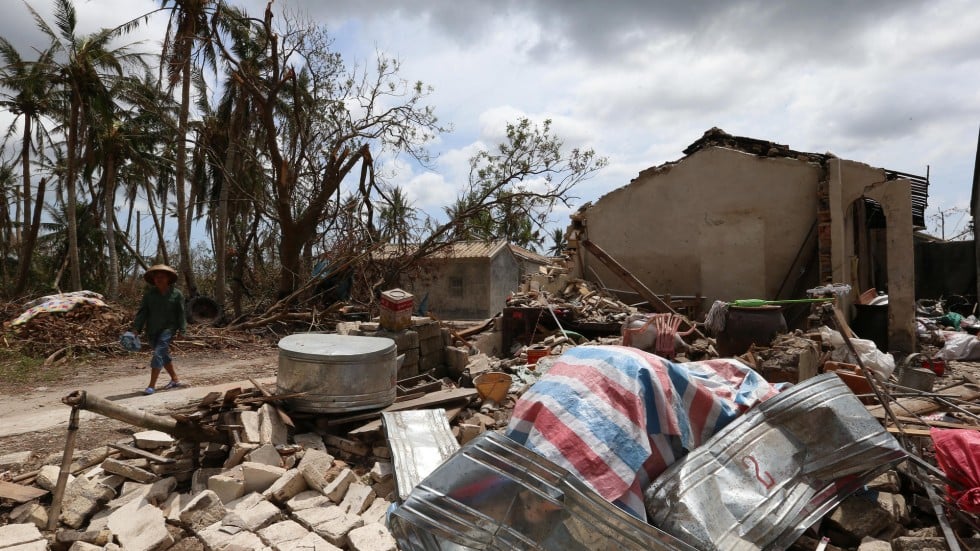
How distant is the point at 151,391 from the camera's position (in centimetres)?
733

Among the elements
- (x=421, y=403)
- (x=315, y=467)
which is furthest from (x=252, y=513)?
(x=421, y=403)

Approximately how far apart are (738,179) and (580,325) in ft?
16.8

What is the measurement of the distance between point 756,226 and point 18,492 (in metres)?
12.5

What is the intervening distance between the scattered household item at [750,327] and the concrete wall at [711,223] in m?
4.83

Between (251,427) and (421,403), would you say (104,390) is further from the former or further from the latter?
(421,403)

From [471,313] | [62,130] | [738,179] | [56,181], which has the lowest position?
[471,313]

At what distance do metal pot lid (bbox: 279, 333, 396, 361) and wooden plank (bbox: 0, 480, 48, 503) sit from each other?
194 cm

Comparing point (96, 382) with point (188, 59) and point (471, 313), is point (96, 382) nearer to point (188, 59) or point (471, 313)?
point (188, 59)

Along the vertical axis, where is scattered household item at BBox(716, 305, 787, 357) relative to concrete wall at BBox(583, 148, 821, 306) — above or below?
below

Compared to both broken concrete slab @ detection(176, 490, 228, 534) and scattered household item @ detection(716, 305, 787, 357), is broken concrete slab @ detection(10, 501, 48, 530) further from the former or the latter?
scattered household item @ detection(716, 305, 787, 357)

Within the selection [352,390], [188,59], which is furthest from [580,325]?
[188,59]

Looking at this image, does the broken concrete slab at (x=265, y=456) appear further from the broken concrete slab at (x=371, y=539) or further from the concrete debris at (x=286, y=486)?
the broken concrete slab at (x=371, y=539)

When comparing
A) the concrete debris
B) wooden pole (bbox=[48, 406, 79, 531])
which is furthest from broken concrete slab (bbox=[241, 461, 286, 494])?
wooden pole (bbox=[48, 406, 79, 531])

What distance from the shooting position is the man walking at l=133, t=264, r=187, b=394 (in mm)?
7340
